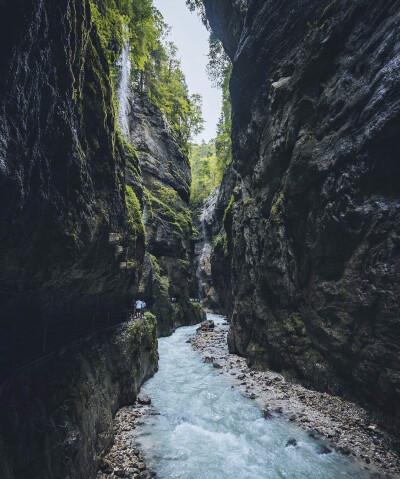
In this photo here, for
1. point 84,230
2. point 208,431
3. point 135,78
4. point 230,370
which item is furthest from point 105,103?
point 135,78

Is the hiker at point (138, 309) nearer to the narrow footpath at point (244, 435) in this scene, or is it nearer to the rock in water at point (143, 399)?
the narrow footpath at point (244, 435)

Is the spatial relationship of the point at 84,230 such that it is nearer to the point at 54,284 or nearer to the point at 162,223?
the point at 54,284

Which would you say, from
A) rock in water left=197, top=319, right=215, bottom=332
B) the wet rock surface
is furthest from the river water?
rock in water left=197, top=319, right=215, bottom=332

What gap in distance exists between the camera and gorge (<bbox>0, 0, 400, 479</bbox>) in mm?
5617

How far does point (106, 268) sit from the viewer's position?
34.6 feet

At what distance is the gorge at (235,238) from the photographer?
5617 millimetres

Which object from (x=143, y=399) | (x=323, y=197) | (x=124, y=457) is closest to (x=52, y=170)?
(x=124, y=457)

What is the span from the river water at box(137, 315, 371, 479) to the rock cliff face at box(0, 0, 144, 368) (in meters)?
5.58

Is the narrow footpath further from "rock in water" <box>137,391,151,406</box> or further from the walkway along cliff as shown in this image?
the walkway along cliff

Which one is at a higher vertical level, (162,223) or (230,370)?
(162,223)

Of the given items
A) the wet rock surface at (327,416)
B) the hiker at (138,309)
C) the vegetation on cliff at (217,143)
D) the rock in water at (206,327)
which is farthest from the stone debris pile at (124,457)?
the vegetation on cliff at (217,143)

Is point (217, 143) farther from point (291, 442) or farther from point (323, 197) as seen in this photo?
point (291, 442)

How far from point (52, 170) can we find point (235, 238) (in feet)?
61.4

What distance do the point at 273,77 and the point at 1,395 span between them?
75.1 feet
